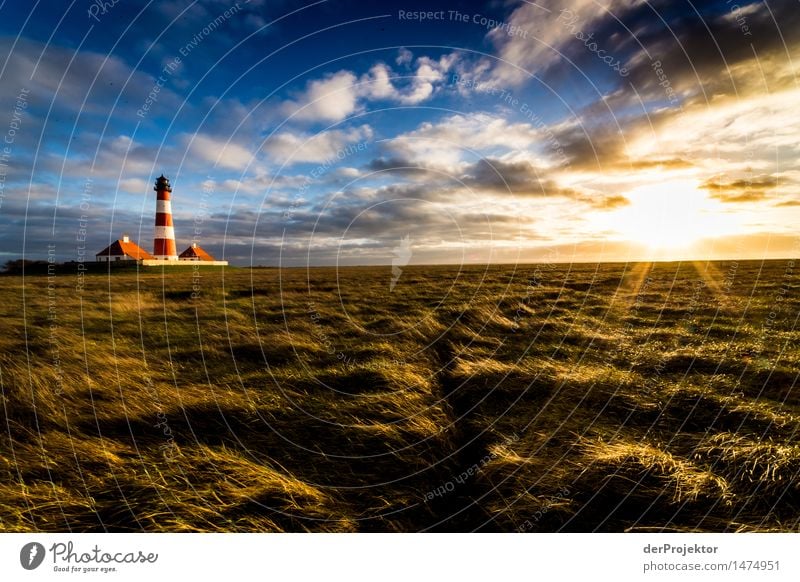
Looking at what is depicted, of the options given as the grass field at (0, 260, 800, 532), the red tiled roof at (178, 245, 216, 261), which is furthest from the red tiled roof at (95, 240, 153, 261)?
the grass field at (0, 260, 800, 532)

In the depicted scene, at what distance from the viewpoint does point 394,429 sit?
6.16 m

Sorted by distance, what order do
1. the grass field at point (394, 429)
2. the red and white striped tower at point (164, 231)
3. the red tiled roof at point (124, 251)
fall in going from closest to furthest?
the grass field at point (394, 429)
the red and white striped tower at point (164, 231)
the red tiled roof at point (124, 251)

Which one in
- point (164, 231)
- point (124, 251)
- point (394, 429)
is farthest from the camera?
point (124, 251)

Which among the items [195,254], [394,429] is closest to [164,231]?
[195,254]

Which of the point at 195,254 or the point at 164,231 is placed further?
the point at 195,254

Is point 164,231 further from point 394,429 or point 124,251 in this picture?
point 394,429

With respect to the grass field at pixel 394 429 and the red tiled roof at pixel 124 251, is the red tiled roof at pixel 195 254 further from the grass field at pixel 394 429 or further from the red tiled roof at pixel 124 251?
the grass field at pixel 394 429

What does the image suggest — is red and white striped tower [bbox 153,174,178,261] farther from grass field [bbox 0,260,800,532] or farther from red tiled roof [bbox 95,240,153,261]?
grass field [bbox 0,260,800,532]

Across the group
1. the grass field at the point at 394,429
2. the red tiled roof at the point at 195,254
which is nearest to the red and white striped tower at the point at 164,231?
the red tiled roof at the point at 195,254

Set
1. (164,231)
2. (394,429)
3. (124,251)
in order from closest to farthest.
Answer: (394,429), (164,231), (124,251)

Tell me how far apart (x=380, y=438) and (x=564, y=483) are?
2.73 metres

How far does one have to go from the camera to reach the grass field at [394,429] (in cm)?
455
